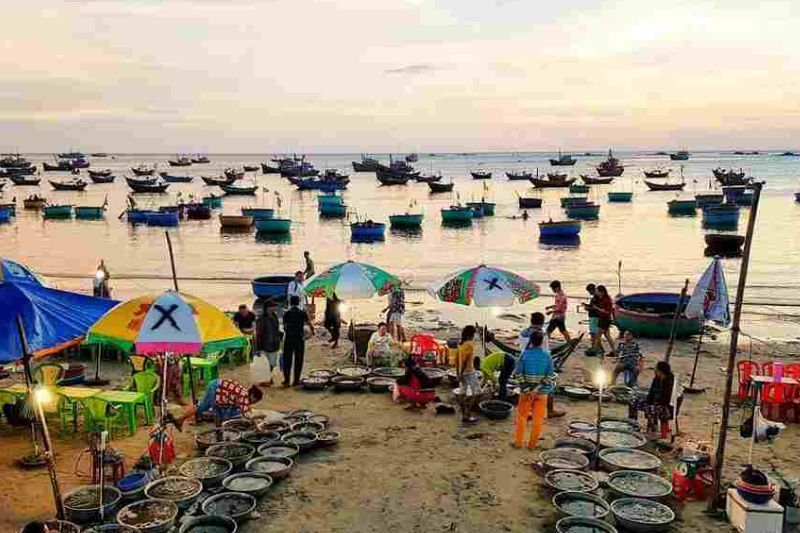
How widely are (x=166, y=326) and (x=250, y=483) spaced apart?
1890mm

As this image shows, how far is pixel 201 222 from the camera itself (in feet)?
170

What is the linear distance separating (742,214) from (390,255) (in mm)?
34065

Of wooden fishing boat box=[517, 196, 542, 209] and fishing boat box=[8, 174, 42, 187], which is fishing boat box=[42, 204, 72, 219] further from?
fishing boat box=[8, 174, 42, 187]

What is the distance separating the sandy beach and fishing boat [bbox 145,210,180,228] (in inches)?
1587

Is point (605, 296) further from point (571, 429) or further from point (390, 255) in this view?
point (390, 255)

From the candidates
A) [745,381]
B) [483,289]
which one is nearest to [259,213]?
[483,289]

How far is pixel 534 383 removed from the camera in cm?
839

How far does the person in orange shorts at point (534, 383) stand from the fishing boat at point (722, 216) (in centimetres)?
4236

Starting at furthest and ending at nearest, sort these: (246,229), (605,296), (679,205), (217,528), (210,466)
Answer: (679,205) < (246,229) < (605,296) < (210,466) < (217,528)

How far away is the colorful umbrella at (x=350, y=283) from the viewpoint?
11.5m

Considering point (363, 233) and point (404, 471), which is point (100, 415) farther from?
point (363, 233)

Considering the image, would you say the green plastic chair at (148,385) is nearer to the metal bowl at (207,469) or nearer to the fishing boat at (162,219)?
the metal bowl at (207,469)

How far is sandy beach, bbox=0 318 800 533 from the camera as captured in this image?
22.0ft

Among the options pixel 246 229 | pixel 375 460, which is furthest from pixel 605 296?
pixel 246 229
